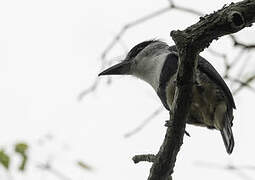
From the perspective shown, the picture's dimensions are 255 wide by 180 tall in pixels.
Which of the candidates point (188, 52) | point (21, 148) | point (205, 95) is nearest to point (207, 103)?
point (205, 95)

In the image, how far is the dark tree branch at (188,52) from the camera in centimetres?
268

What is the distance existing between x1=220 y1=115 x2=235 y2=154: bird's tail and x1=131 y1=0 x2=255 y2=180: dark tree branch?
96 centimetres

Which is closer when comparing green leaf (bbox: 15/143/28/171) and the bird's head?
green leaf (bbox: 15/143/28/171)

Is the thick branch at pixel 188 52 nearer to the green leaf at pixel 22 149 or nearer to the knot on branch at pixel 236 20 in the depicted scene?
the knot on branch at pixel 236 20

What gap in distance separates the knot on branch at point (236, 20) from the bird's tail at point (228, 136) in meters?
1.57

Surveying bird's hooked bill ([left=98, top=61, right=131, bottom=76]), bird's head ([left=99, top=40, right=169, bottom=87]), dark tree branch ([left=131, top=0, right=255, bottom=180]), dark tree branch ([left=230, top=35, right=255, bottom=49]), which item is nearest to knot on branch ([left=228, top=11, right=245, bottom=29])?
dark tree branch ([left=131, top=0, right=255, bottom=180])

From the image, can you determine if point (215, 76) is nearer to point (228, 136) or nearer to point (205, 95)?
point (205, 95)

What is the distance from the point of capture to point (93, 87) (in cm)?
445

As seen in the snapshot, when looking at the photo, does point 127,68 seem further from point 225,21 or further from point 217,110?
point 225,21

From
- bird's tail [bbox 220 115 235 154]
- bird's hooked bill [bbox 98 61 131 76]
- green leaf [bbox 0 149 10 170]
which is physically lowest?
green leaf [bbox 0 149 10 170]

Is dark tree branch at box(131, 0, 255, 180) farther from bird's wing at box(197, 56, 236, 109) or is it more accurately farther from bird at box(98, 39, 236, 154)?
bird's wing at box(197, 56, 236, 109)

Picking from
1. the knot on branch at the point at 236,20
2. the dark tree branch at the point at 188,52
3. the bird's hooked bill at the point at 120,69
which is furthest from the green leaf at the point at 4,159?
the knot on branch at the point at 236,20

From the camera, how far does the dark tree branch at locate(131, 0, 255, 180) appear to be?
2.68m

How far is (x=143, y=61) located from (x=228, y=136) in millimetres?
1707
